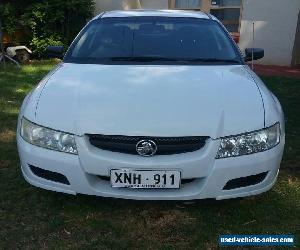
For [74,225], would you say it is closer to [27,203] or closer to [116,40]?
[27,203]

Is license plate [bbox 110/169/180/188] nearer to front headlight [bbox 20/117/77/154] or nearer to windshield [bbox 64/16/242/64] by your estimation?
front headlight [bbox 20/117/77/154]

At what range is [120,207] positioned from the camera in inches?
129

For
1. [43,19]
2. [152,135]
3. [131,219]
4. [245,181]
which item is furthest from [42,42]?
[245,181]

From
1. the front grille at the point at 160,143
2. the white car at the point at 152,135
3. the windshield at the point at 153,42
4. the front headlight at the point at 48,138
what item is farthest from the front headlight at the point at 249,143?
the windshield at the point at 153,42

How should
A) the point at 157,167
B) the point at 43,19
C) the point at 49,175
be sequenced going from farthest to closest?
the point at 43,19, the point at 49,175, the point at 157,167

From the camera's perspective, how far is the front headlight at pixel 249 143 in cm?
281

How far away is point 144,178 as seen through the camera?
9.10 feet

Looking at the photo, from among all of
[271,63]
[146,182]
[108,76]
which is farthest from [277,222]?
[271,63]

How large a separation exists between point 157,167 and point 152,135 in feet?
0.67

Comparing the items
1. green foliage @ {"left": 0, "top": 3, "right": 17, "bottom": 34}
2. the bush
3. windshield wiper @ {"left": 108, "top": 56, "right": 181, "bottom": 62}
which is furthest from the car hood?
green foliage @ {"left": 0, "top": 3, "right": 17, "bottom": 34}

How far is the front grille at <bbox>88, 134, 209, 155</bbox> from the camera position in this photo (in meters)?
2.77

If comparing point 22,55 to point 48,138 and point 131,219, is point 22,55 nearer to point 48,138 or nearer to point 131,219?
point 48,138

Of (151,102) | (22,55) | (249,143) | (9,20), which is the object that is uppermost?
(151,102)

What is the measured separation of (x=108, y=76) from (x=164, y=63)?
57cm
